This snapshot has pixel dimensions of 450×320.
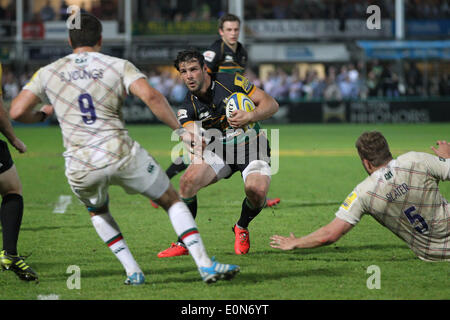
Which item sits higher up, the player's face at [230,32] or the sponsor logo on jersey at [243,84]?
the player's face at [230,32]

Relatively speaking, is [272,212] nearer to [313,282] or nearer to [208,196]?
[208,196]

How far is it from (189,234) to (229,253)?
6.00 feet

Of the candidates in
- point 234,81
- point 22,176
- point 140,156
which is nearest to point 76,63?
point 140,156

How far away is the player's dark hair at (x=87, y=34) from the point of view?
5367 millimetres

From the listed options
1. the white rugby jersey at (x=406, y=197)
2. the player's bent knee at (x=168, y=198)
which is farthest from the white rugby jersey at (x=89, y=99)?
the white rugby jersey at (x=406, y=197)

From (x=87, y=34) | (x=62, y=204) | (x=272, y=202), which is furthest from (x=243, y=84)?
(x=62, y=204)

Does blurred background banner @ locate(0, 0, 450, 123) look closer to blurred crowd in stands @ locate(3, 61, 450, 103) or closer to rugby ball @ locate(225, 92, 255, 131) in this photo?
blurred crowd in stands @ locate(3, 61, 450, 103)

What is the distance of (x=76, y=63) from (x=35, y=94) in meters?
0.39

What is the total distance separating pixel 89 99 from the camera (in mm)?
5305

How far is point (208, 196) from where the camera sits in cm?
1169

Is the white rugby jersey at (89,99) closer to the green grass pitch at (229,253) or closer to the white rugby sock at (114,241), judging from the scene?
the white rugby sock at (114,241)

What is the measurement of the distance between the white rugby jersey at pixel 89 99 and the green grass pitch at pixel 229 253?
1106mm

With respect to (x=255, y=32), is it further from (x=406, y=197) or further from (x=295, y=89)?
(x=406, y=197)

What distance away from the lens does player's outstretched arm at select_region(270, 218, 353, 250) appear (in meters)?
5.49
